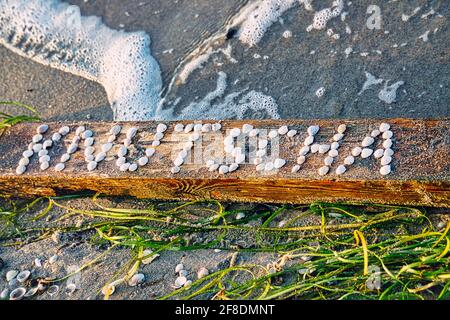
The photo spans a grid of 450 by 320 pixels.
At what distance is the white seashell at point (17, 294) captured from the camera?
2.71 m

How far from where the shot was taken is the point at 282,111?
3.33 metres

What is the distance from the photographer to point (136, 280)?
2.63 meters

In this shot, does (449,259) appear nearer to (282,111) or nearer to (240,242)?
(240,242)

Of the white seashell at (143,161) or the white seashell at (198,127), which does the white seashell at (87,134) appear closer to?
the white seashell at (143,161)

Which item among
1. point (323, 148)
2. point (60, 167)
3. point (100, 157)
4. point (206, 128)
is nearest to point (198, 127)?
point (206, 128)

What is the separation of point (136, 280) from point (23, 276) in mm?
616

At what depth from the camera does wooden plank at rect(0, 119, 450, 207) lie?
2434 millimetres

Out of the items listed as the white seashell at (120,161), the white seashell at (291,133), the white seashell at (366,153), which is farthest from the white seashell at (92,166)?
the white seashell at (366,153)

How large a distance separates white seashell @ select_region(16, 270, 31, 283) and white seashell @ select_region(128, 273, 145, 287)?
56 cm

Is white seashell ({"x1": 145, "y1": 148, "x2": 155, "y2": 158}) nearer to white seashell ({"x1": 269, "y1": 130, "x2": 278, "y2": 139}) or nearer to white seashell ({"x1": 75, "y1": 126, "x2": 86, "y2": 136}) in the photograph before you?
white seashell ({"x1": 75, "y1": 126, "x2": 86, "y2": 136})

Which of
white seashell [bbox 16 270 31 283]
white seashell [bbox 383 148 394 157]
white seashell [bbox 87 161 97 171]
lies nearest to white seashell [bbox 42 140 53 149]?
white seashell [bbox 87 161 97 171]

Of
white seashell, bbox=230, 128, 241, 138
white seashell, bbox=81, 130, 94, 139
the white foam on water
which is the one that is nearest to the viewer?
white seashell, bbox=230, 128, 241, 138

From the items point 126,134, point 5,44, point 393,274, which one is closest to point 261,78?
point 126,134

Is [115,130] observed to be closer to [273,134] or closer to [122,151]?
[122,151]
